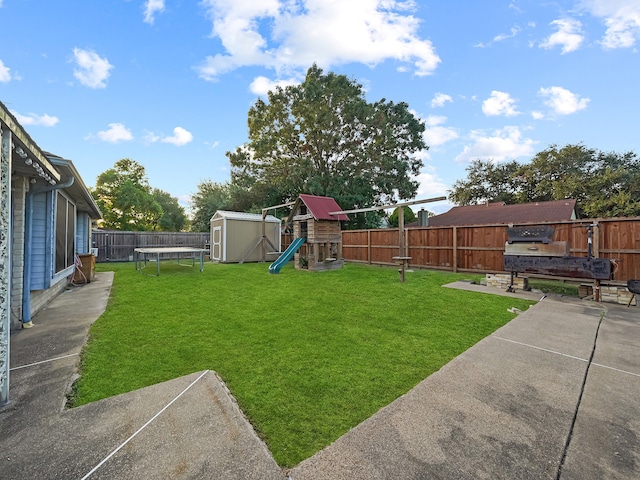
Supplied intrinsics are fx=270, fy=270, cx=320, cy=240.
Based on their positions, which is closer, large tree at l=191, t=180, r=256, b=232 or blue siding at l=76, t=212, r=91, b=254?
blue siding at l=76, t=212, r=91, b=254

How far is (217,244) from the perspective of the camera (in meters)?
14.5

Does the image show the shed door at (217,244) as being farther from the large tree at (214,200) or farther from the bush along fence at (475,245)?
the large tree at (214,200)

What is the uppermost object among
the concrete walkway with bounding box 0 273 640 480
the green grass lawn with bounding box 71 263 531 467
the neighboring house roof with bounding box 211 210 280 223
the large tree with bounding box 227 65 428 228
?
the large tree with bounding box 227 65 428 228

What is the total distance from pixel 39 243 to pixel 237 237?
9430mm

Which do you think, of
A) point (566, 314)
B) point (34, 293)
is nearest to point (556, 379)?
point (566, 314)

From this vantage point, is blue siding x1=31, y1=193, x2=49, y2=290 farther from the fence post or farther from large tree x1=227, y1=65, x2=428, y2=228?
large tree x1=227, y1=65, x2=428, y2=228

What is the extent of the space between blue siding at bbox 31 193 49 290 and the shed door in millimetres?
9188

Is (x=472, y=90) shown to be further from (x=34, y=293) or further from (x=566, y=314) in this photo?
(x=34, y=293)

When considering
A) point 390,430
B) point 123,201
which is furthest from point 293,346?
point 123,201

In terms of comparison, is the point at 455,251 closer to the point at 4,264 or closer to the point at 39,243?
the point at 4,264

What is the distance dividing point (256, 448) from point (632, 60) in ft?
47.7

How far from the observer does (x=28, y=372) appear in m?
2.57

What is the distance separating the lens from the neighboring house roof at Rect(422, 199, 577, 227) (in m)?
14.1

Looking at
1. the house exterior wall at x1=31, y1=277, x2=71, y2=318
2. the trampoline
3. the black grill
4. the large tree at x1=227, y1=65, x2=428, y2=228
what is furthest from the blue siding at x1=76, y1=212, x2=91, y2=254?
the black grill
